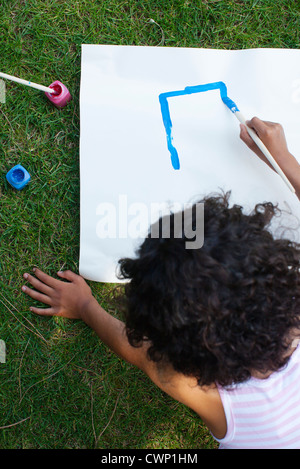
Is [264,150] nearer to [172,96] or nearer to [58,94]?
[172,96]

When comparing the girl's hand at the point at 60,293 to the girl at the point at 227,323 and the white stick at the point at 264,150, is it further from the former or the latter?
the white stick at the point at 264,150

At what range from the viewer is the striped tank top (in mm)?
680

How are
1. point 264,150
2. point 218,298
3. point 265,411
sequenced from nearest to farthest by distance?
→ point 218,298 → point 265,411 → point 264,150

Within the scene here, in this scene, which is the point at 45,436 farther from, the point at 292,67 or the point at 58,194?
the point at 292,67

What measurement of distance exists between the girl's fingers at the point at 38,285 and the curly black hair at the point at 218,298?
28 centimetres

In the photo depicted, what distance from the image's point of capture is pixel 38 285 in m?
0.86

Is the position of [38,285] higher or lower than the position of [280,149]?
lower

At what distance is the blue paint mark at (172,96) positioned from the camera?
853 mm

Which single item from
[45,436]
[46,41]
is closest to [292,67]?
[46,41]

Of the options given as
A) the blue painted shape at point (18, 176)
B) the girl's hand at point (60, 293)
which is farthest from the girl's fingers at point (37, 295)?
the blue painted shape at point (18, 176)

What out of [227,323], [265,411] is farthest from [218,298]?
[265,411]

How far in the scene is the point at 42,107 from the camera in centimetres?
88

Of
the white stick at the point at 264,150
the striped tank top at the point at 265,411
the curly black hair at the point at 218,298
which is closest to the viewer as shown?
the curly black hair at the point at 218,298

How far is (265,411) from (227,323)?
8.8 inches
